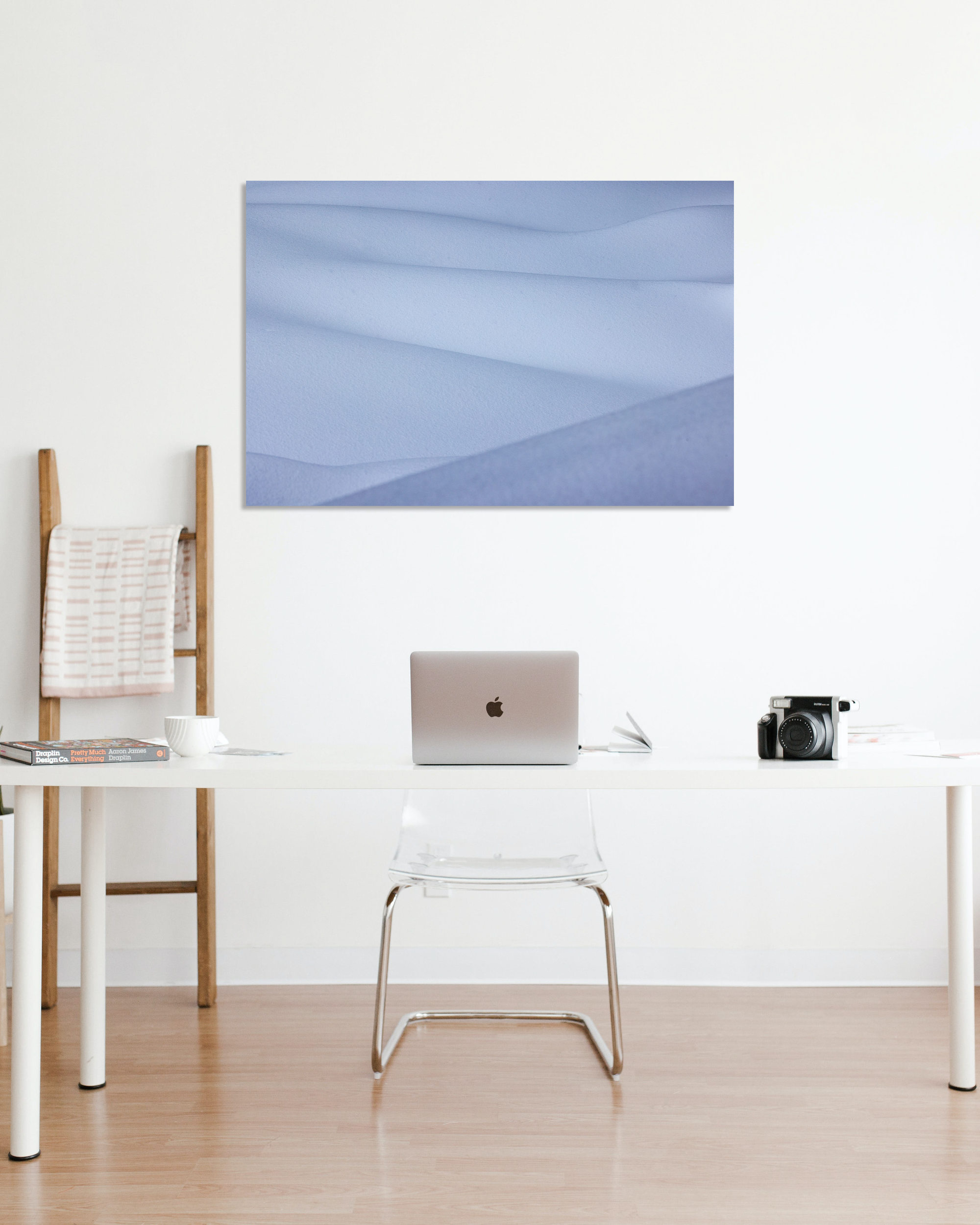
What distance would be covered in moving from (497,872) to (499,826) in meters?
0.24

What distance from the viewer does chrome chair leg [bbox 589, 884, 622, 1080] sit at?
1.93 metres

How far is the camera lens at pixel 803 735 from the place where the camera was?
1.71 metres

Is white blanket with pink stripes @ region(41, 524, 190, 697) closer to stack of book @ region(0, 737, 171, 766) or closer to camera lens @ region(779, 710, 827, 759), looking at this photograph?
stack of book @ region(0, 737, 171, 766)

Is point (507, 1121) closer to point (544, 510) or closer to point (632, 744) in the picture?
point (632, 744)

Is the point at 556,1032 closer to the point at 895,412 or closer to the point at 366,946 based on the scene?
the point at 366,946

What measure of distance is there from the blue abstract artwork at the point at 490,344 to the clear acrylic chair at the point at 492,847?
78cm

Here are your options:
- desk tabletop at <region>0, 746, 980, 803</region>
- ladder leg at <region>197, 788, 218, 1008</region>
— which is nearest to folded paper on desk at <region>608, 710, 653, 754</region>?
desk tabletop at <region>0, 746, 980, 803</region>

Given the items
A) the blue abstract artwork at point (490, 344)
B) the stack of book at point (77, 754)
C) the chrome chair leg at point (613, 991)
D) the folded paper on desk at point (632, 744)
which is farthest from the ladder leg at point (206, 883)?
the folded paper on desk at point (632, 744)

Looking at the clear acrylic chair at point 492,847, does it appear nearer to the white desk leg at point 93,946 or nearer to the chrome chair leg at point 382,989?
the chrome chair leg at point 382,989

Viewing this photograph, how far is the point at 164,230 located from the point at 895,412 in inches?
76.5

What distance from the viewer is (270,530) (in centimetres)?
263

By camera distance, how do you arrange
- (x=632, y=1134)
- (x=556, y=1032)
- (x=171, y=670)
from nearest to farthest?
(x=632, y=1134)
(x=556, y=1032)
(x=171, y=670)

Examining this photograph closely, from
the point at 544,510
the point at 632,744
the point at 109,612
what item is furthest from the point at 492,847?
the point at 109,612

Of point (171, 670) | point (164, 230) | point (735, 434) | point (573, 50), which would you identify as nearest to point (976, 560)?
point (735, 434)
